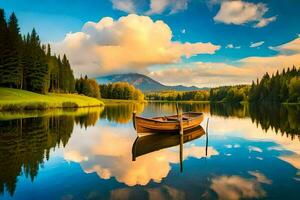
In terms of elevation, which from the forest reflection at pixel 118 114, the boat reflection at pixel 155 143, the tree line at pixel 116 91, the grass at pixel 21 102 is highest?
the tree line at pixel 116 91

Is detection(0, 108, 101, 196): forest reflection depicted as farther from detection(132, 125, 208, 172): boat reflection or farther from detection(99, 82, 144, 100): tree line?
detection(99, 82, 144, 100): tree line

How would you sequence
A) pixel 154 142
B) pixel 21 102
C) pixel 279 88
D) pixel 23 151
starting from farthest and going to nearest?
pixel 279 88, pixel 21 102, pixel 154 142, pixel 23 151

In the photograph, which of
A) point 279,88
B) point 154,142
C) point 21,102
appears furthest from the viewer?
point 279,88

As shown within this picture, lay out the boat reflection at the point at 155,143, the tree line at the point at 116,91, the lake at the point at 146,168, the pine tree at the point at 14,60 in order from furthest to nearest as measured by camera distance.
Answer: the tree line at the point at 116,91, the pine tree at the point at 14,60, the boat reflection at the point at 155,143, the lake at the point at 146,168

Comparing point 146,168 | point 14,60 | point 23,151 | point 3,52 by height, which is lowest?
point 146,168

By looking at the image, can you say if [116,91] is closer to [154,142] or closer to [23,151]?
[154,142]

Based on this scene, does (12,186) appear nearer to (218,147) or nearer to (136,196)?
(136,196)

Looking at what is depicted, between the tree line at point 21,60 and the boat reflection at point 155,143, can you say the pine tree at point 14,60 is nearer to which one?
the tree line at point 21,60

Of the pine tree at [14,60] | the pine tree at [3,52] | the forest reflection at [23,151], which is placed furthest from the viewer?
the pine tree at [14,60]

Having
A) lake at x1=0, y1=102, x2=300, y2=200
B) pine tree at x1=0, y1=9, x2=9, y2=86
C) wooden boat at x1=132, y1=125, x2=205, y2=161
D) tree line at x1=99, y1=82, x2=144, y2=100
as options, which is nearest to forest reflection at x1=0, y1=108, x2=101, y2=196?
lake at x1=0, y1=102, x2=300, y2=200

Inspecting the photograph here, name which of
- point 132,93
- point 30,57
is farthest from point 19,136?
point 132,93

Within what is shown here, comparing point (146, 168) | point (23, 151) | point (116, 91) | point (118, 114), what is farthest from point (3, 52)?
point (116, 91)

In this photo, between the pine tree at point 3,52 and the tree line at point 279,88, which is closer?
the pine tree at point 3,52

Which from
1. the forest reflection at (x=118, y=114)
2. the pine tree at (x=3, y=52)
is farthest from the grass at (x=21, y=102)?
the forest reflection at (x=118, y=114)
